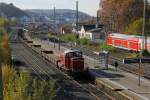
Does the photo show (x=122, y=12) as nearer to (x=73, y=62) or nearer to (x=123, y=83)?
(x=73, y=62)

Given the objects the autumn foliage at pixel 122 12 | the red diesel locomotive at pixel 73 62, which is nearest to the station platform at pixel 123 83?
the red diesel locomotive at pixel 73 62

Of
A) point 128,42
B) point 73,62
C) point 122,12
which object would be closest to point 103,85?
point 73,62

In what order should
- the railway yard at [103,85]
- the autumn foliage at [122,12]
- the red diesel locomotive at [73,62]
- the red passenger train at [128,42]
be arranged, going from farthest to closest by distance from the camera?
the autumn foliage at [122,12] < the red passenger train at [128,42] < the red diesel locomotive at [73,62] < the railway yard at [103,85]

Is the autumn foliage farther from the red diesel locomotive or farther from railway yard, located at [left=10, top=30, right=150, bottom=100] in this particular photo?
the red diesel locomotive

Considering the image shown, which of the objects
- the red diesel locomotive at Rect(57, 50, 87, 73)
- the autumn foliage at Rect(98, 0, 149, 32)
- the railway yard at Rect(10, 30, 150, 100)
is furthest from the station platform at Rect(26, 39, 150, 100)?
the autumn foliage at Rect(98, 0, 149, 32)

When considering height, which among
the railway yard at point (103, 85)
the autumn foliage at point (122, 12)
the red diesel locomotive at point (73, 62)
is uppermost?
the autumn foliage at point (122, 12)

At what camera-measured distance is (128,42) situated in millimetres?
67312

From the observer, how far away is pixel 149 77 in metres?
40.0

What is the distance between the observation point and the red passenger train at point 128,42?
205 feet

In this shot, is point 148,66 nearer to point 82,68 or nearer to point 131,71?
point 131,71

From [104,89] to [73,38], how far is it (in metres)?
Answer: 73.1

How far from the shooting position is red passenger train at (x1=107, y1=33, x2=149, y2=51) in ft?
205

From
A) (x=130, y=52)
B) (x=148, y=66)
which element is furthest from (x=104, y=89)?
(x=130, y=52)

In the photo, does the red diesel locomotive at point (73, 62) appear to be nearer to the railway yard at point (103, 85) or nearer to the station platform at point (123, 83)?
the railway yard at point (103, 85)
